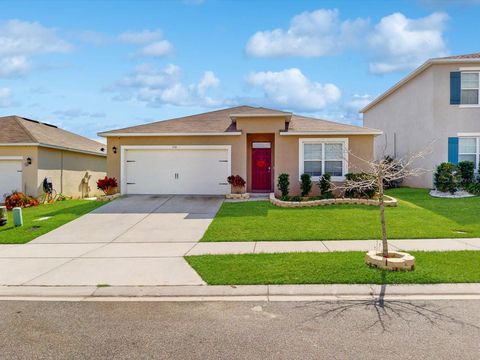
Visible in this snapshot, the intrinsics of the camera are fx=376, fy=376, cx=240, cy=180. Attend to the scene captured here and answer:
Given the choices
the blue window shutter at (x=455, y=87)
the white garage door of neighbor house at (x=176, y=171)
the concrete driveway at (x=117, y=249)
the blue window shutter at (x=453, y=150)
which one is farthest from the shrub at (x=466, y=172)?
the concrete driveway at (x=117, y=249)

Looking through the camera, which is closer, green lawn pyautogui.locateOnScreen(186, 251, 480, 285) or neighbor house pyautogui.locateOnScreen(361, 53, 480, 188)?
green lawn pyautogui.locateOnScreen(186, 251, 480, 285)

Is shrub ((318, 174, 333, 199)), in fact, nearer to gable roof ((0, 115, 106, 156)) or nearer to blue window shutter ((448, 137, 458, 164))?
blue window shutter ((448, 137, 458, 164))

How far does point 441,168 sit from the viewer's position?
1709cm

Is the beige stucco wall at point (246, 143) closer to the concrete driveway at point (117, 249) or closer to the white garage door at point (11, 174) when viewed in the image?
the concrete driveway at point (117, 249)

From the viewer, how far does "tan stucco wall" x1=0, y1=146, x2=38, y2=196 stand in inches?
711

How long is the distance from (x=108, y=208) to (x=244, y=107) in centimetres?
957

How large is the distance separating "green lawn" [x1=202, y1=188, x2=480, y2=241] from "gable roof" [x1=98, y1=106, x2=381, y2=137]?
3793 mm

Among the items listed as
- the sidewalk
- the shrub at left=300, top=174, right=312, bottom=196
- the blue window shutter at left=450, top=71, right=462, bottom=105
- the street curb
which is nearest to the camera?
the street curb

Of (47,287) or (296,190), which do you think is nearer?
(47,287)

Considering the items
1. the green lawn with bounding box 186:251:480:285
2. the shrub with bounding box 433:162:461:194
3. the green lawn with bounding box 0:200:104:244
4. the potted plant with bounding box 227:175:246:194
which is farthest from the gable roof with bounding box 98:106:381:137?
the green lawn with bounding box 186:251:480:285

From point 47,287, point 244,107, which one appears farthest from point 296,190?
point 47,287

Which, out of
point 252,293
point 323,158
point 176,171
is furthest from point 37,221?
point 323,158

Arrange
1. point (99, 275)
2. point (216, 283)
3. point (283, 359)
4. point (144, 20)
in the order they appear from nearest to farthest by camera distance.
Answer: point (283, 359) → point (216, 283) → point (99, 275) → point (144, 20)

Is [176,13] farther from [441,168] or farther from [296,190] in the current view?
[441,168]
